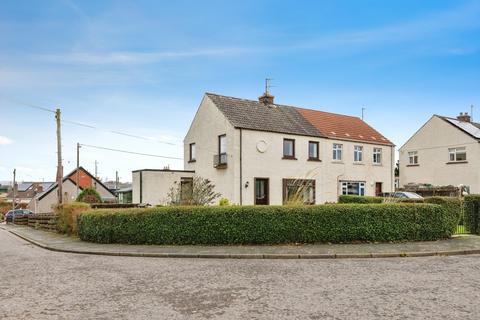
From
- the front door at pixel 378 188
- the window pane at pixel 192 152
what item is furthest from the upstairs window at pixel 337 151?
the window pane at pixel 192 152

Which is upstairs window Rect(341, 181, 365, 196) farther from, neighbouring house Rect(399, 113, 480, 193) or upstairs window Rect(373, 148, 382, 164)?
neighbouring house Rect(399, 113, 480, 193)

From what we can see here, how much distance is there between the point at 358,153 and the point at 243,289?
1043 inches

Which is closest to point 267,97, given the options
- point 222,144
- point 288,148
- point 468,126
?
point 288,148

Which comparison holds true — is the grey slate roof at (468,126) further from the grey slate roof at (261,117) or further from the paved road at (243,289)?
the paved road at (243,289)

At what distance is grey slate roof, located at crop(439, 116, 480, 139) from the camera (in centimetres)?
3628

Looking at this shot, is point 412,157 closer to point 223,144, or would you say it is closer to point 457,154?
point 457,154

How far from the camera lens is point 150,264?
422 inches

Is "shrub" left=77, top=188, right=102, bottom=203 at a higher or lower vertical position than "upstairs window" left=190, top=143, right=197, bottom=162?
lower

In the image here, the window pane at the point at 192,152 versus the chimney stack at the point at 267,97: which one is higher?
the chimney stack at the point at 267,97

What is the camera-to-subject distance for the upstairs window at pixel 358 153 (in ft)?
104

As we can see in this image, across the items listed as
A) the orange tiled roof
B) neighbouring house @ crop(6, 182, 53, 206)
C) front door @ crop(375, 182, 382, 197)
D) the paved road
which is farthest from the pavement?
neighbouring house @ crop(6, 182, 53, 206)

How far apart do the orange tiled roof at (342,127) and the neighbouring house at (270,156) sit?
0.40 feet

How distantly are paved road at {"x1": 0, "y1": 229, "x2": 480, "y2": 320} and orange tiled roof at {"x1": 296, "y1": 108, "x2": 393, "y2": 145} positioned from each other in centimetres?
2074

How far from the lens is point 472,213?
15.9m
